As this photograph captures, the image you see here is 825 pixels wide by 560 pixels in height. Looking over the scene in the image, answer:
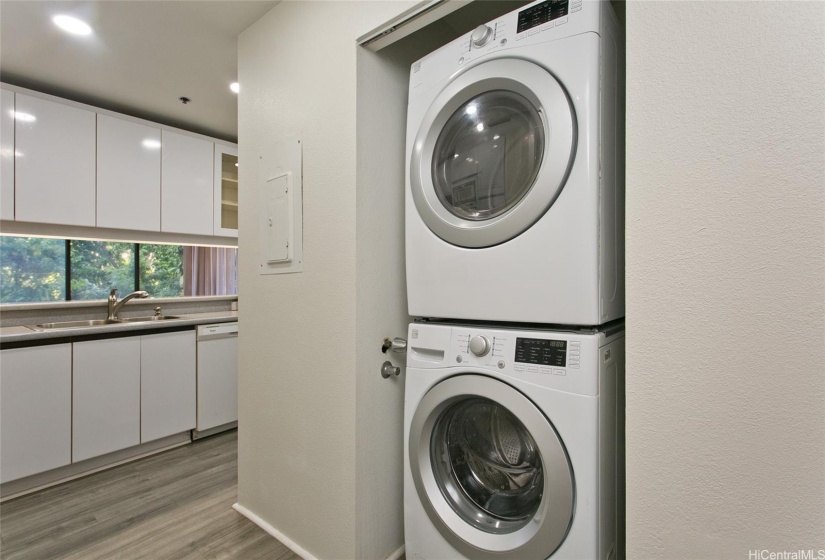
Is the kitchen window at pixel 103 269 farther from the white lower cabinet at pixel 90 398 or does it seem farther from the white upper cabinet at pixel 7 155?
the white lower cabinet at pixel 90 398

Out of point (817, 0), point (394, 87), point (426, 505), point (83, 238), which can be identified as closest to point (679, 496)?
point (426, 505)

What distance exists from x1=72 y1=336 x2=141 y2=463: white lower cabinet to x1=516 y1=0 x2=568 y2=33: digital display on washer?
2.86 meters

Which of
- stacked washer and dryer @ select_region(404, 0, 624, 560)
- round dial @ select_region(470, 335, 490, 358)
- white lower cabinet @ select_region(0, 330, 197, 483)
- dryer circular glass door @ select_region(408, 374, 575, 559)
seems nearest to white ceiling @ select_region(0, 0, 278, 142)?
stacked washer and dryer @ select_region(404, 0, 624, 560)

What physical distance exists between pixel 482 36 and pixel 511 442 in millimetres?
1247

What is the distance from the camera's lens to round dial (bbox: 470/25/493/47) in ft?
3.79

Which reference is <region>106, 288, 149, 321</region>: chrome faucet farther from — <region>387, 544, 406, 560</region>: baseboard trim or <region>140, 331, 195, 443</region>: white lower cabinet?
<region>387, 544, 406, 560</region>: baseboard trim

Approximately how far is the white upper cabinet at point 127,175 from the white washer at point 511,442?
8.53ft

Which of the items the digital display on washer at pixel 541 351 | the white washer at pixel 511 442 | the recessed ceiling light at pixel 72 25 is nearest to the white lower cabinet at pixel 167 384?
the recessed ceiling light at pixel 72 25

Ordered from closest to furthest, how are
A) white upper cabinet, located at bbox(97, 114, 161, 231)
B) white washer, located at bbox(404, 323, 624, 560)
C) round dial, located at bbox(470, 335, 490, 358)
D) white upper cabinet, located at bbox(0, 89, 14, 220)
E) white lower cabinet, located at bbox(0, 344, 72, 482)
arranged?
1. white washer, located at bbox(404, 323, 624, 560)
2. round dial, located at bbox(470, 335, 490, 358)
3. white lower cabinet, located at bbox(0, 344, 72, 482)
4. white upper cabinet, located at bbox(0, 89, 14, 220)
5. white upper cabinet, located at bbox(97, 114, 161, 231)

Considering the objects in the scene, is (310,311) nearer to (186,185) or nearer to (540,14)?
(540,14)

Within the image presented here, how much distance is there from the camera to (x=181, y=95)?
264 cm

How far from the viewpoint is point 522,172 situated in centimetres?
111

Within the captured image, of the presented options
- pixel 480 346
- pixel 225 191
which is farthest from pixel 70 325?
pixel 480 346

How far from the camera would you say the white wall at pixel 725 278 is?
0.66m
